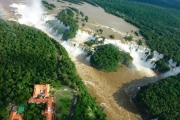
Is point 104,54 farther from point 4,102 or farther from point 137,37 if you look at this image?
point 4,102

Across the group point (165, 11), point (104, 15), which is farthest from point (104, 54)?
point (165, 11)

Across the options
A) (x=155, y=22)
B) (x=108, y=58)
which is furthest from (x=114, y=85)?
(x=155, y=22)

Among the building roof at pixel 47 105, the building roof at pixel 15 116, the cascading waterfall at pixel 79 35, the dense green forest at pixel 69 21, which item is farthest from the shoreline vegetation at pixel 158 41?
the building roof at pixel 15 116

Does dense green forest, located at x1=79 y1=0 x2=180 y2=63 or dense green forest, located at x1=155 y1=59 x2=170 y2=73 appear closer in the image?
dense green forest, located at x1=155 y1=59 x2=170 y2=73

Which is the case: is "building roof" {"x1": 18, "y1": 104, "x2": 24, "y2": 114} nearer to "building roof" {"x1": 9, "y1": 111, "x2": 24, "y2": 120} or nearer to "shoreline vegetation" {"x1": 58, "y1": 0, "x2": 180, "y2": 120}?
"building roof" {"x1": 9, "y1": 111, "x2": 24, "y2": 120}

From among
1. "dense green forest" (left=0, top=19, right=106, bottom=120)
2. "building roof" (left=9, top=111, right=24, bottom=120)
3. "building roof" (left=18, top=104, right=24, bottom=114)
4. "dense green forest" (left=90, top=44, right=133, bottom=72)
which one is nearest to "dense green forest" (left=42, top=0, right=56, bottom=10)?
"dense green forest" (left=0, top=19, right=106, bottom=120)

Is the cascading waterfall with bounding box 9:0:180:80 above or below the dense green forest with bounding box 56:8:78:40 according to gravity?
below
